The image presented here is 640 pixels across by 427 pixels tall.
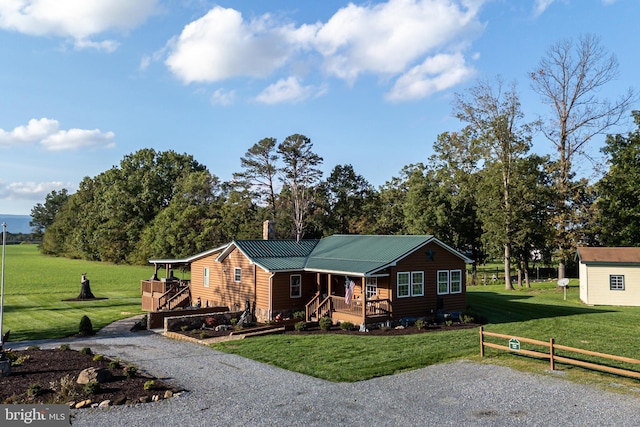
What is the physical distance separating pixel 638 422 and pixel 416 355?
23.0ft

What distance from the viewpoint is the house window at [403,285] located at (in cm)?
2270

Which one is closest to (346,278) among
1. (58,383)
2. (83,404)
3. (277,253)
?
(277,253)

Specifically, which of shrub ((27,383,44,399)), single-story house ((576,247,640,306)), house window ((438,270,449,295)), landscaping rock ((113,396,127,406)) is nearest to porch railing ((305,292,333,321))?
house window ((438,270,449,295))

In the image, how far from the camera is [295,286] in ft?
83.3

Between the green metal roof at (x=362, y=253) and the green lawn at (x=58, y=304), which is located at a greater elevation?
the green metal roof at (x=362, y=253)

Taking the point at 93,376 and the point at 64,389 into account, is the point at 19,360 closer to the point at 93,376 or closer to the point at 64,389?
the point at 93,376

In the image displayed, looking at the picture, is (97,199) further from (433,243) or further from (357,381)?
(357,381)

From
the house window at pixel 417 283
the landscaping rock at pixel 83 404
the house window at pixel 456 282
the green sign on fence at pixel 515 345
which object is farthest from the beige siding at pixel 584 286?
the landscaping rock at pixel 83 404

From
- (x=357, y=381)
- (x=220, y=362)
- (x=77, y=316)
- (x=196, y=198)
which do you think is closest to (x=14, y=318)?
(x=77, y=316)

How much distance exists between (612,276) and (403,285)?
1666 centimetres

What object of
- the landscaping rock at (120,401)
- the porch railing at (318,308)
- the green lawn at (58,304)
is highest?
the porch railing at (318,308)

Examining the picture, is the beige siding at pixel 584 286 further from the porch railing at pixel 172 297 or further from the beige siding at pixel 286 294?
the porch railing at pixel 172 297

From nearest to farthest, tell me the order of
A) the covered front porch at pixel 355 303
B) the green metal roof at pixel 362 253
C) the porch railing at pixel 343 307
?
1. the covered front porch at pixel 355 303
2. the porch railing at pixel 343 307
3. the green metal roof at pixel 362 253

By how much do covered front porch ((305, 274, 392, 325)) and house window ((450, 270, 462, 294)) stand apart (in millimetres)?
4225
